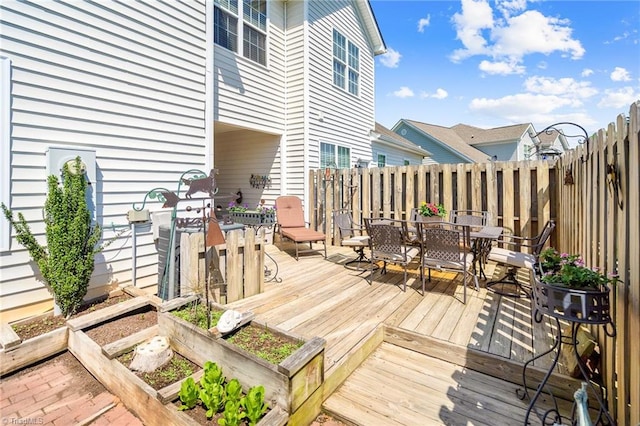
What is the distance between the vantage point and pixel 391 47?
Answer: 33.8 ft

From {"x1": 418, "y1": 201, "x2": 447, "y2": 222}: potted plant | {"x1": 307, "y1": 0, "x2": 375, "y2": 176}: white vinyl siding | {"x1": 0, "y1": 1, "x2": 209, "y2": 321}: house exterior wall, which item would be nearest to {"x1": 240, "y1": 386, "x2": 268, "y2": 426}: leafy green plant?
{"x1": 0, "y1": 1, "x2": 209, "y2": 321}: house exterior wall

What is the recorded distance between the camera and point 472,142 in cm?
2097

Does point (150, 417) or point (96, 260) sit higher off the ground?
point (96, 260)

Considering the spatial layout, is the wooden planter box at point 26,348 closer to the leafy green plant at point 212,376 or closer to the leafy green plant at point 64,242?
the leafy green plant at point 64,242

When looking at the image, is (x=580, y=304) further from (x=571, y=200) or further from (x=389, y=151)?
(x=389, y=151)

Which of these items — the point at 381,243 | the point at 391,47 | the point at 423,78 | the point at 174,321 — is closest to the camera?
the point at 174,321

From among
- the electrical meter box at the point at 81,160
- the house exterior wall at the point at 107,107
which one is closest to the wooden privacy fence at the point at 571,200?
the house exterior wall at the point at 107,107

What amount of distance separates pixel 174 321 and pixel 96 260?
1903 mm

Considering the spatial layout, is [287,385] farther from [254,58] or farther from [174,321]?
[254,58]

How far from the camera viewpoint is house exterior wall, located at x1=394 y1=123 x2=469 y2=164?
17.2 meters

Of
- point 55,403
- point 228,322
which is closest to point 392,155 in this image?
point 228,322

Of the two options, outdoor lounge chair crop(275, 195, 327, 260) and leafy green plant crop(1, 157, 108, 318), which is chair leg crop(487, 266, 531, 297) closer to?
outdoor lounge chair crop(275, 195, 327, 260)

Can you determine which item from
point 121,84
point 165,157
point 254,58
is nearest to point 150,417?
point 165,157

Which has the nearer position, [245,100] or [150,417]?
[150,417]
